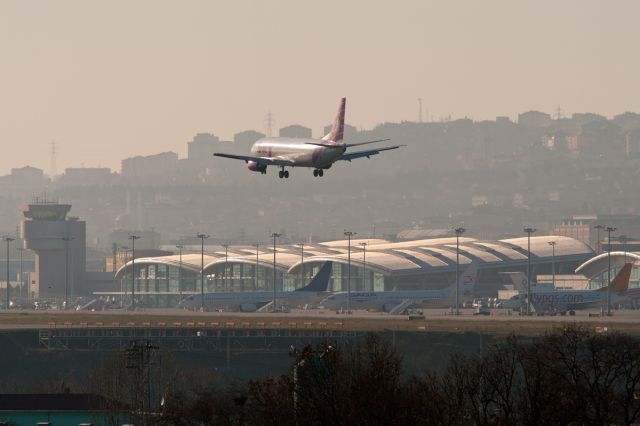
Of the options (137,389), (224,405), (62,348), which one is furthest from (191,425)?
(62,348)

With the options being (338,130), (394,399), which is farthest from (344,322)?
(394,399)

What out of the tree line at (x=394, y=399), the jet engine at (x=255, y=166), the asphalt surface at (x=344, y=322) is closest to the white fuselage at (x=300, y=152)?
the jet engine at (x=255, y=166)

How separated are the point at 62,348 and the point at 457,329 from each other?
108 ft

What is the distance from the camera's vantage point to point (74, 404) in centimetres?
9294

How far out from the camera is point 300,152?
351 feet

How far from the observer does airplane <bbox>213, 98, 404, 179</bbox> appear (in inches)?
A: 4129

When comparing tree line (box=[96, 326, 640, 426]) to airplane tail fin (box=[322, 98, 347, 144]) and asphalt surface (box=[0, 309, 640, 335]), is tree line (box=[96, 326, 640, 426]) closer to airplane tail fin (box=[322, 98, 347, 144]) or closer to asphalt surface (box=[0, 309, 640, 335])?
airplane tail fin (box=[322, 98, 347, 144])

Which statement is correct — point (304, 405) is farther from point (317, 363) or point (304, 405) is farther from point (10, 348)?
point (10, 348)

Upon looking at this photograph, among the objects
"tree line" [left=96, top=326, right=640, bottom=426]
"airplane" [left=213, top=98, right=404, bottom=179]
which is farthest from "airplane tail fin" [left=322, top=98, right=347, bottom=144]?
"tree line" [left=96, top=326, right=640, bottom=426]

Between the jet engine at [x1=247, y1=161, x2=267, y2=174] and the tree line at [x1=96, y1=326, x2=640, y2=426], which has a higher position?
the jet engine at [x1=247, y1=161, x2=267, y2=174]

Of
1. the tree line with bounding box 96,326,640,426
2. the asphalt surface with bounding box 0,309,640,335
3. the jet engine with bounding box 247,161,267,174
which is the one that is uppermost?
the jet engine with bounding box 247,161,267,174

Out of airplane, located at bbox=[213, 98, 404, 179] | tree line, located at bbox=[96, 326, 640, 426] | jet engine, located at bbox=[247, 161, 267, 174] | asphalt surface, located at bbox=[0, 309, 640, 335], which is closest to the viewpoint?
tree line, located at bbox=[96, 326, 640, 426]

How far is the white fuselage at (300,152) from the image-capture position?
344 feet

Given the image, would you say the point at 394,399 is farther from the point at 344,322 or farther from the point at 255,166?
the point at 344,322
